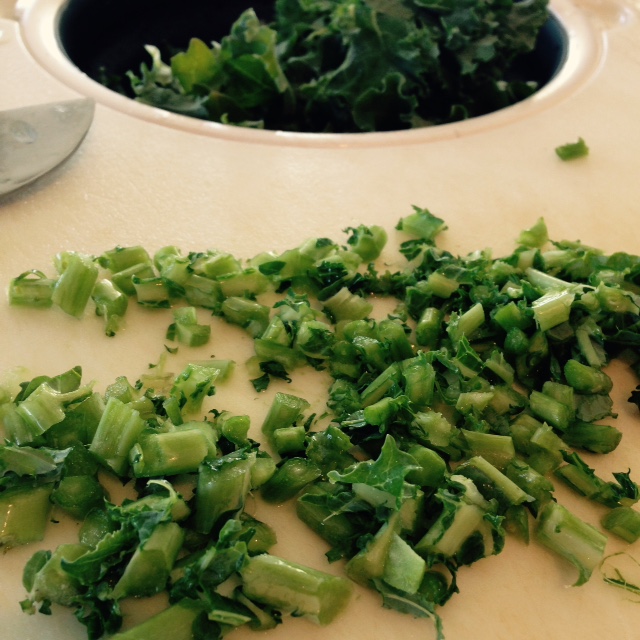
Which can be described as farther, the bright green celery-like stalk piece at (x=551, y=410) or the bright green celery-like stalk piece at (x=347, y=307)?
the bright green celery-like stalk piece at (x=347, y=307)

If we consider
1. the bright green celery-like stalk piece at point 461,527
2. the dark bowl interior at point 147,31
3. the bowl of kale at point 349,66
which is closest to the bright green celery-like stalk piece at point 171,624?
the bright green celery-like stalk piece at point 461,527

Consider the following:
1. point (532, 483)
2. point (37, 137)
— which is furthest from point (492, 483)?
point (37, 137)

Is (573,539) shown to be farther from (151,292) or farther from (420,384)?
(151,292)

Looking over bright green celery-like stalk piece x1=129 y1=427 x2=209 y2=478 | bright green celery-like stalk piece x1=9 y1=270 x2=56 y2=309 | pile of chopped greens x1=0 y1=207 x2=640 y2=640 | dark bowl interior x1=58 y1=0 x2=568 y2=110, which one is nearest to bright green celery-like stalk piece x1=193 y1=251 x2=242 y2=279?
pile of chopped greens x1=0 y1=207 x2=640 y2=640

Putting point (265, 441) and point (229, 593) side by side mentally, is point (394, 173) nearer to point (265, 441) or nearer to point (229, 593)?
point (265, 441)

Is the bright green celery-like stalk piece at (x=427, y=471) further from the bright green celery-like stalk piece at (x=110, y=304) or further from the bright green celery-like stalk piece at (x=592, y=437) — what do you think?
the bright green celery-like stalk piece at (x=110, y=304)

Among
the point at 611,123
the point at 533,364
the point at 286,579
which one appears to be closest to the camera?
the point at 286,579

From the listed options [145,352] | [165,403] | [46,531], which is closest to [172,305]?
[145,352]
